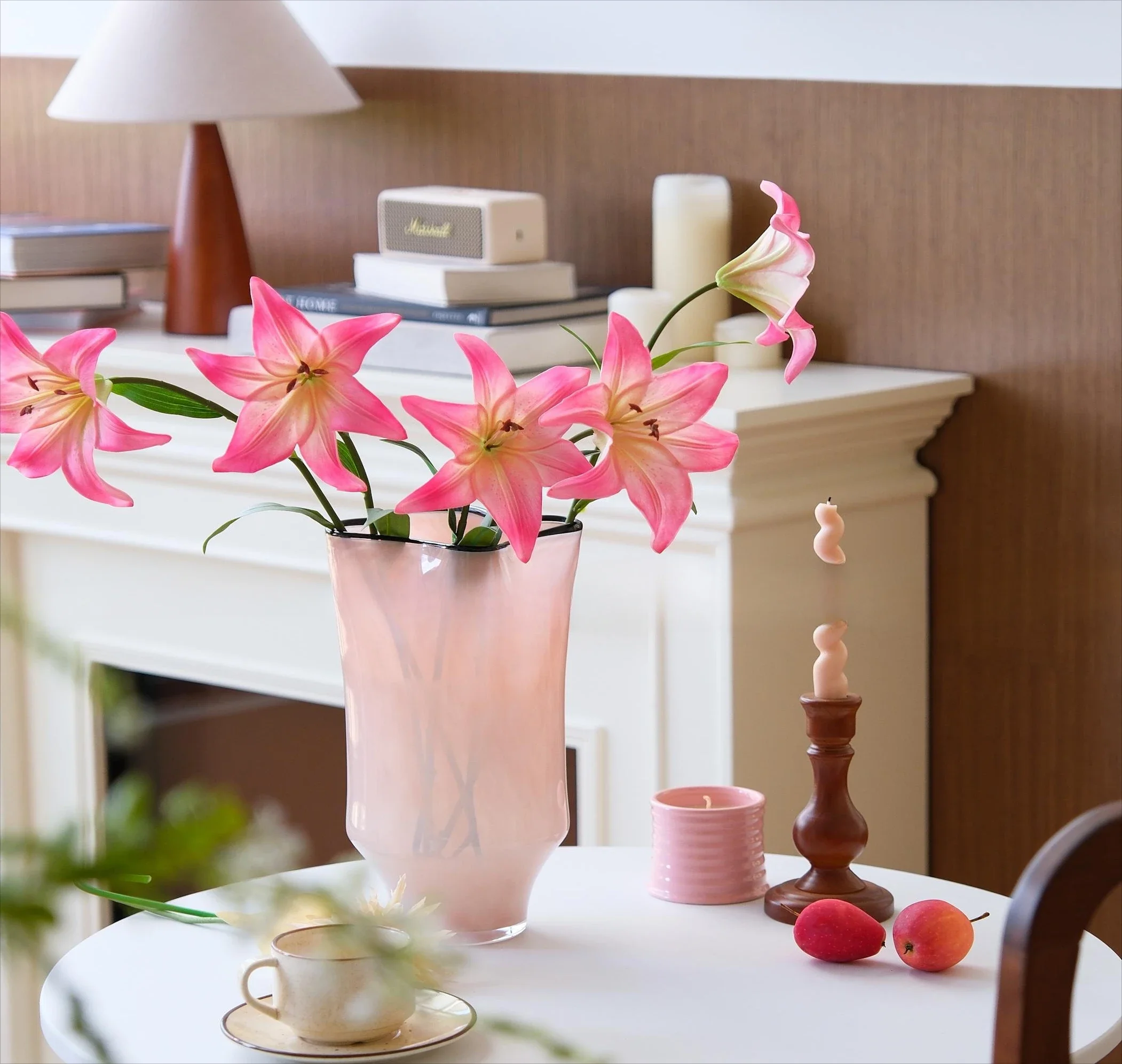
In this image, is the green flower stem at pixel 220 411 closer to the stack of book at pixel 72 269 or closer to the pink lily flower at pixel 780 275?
the pink lily flower at pixel 780 275

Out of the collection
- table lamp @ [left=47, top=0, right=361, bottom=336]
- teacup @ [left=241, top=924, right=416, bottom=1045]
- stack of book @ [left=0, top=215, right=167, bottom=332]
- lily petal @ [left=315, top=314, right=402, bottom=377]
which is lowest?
teacup @ [left=241, top=924, right=416, bottom=1045]

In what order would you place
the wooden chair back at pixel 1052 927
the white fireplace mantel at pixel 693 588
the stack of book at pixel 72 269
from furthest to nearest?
the stack of book at pixel 72 269, the white fireplace mantel at pixel 693 588, the wooden chair back at pixel 1052 927

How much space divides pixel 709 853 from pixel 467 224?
0.81 meters

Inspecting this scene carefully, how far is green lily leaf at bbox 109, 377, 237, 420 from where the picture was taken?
3.03ft

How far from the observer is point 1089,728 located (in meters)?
1.63

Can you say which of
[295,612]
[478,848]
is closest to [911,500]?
[295,612]

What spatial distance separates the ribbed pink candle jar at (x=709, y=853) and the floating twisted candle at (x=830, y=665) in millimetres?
99

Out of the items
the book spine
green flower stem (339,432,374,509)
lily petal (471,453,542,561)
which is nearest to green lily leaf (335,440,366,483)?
green flower stem (339,432,374,509)

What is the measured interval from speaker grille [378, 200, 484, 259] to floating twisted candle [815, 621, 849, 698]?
2.51 feet

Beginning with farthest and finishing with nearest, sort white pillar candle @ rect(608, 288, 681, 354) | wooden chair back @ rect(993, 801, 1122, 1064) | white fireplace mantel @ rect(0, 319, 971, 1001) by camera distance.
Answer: white pillar candle @ rect(608, 288, 681, 354) < white fireplace mantel @ rect(0, 319, 971, 1001) < wooden chair back @ rect(993, 801, 1122, 1064)

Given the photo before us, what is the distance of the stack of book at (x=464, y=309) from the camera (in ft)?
5.41

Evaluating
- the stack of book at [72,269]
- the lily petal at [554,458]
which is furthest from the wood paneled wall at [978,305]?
the lily petal at [554,458]

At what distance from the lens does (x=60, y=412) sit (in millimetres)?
877

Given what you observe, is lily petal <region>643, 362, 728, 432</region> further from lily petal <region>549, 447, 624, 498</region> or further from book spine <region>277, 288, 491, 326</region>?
book spine <region>277, 288, 491, 326</region>
